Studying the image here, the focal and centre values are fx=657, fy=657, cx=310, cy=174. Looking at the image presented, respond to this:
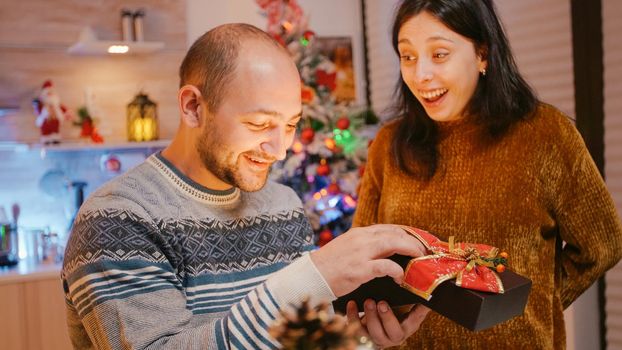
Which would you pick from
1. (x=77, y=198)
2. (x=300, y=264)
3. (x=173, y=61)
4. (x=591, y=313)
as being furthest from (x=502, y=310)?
(x=173, y=61)

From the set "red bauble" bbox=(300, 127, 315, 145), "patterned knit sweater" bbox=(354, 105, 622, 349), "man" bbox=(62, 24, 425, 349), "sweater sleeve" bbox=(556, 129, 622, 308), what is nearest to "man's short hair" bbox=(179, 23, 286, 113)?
"man" bbox=(62, 24, 425, 349)

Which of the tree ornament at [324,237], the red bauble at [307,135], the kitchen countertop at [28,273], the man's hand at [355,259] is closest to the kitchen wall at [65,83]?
the kitchen countertop at [28,273]

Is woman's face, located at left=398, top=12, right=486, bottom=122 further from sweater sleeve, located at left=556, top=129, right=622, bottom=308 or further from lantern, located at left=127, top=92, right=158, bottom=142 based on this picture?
lantern, located at left=127, top=92, right=158, bottom=142

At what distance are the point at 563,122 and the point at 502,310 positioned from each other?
2.37ft

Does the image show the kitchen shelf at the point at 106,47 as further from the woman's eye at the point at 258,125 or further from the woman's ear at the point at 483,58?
the woman's eye at the point at 258,125

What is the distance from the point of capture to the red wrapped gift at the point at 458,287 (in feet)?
3.55

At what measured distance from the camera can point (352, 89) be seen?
4910 millimetres

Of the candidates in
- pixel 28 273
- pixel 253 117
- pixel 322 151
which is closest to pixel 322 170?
pixel 322 151

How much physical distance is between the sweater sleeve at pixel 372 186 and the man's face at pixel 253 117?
776 millimetres

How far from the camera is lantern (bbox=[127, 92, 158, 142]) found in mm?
4129

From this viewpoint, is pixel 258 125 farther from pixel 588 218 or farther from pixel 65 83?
pixel 65 83

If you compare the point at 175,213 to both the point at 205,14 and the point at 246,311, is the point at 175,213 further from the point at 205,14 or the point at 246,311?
Result: the point at 205,14

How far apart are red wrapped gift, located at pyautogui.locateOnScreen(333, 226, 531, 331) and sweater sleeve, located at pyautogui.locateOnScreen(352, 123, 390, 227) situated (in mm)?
656

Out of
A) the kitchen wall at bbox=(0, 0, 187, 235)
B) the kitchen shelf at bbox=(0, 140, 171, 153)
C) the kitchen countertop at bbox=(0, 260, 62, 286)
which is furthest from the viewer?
the kitchen wall at bbox=(0, 0, 187, 235)
